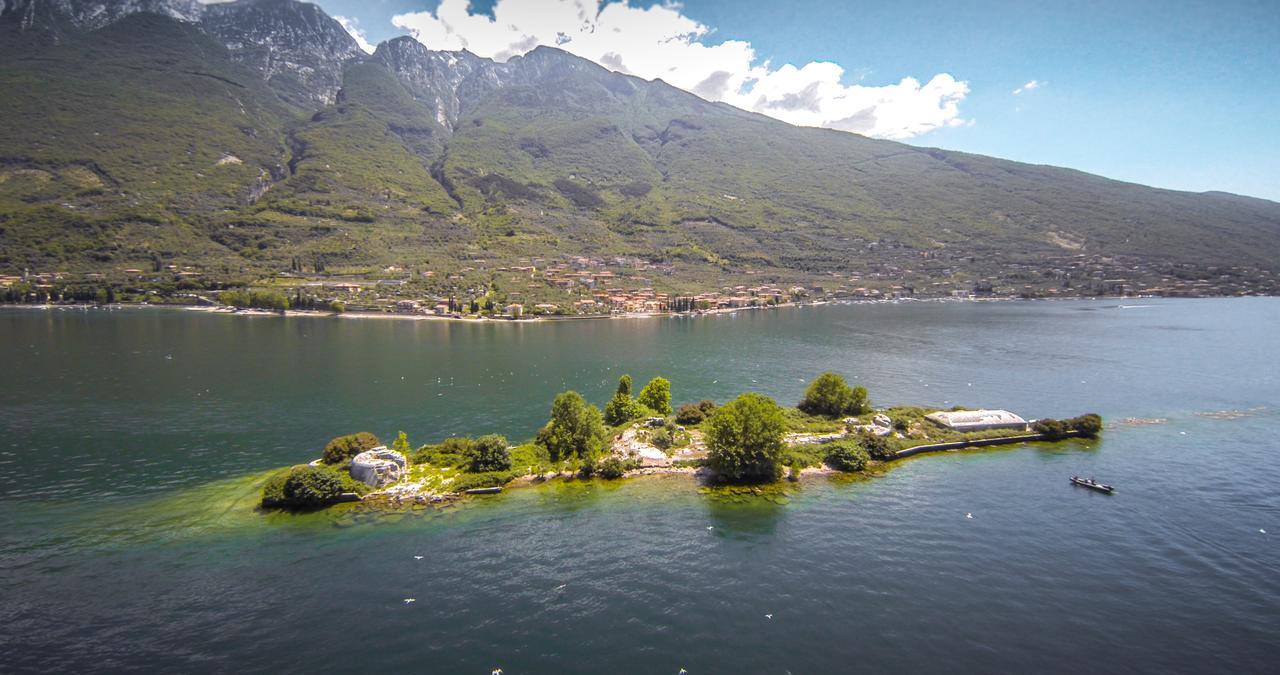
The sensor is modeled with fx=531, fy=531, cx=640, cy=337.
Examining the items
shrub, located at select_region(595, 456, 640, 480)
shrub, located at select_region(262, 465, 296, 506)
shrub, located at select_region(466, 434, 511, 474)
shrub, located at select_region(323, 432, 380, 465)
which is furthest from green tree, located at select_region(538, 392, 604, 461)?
shrub, located at select_region(262, 465, 296, 506)

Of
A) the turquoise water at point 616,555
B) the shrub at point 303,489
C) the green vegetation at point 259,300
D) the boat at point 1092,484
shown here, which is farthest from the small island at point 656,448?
the green vegetation at point 259,300

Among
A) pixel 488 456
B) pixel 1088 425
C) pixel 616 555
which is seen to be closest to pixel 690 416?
pixel 488 456

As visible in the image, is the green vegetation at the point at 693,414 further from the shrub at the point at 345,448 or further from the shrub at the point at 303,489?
the shrub at the point at 303,489

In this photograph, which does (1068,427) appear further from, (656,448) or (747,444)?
(656,448)

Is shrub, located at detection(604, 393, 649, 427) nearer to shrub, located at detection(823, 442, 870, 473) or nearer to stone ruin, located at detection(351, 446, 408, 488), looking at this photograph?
shrub, located at detection(823, 442, 870, 473)

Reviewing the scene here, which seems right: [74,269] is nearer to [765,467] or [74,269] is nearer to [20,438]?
[20,438]

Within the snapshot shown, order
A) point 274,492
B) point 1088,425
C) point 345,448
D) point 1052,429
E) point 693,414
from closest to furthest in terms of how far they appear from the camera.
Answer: point 274,492, point 345,448, point 1052,429, point 1088,425, point 693,414

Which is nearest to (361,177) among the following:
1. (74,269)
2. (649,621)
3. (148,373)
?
(74,269)
